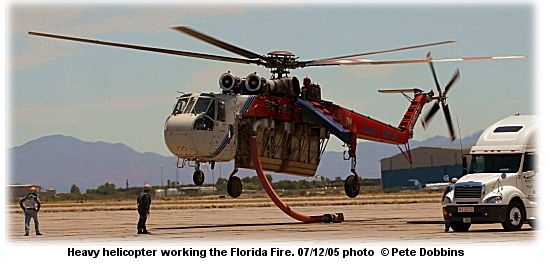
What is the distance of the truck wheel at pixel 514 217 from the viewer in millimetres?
23922

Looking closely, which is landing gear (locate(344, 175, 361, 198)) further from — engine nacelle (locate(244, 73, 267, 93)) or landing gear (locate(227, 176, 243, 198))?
engine nacelle (locate(244, 73, 267, 93))

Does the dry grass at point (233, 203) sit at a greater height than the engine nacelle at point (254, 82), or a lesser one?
lesser

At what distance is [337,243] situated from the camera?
20984 millimetres

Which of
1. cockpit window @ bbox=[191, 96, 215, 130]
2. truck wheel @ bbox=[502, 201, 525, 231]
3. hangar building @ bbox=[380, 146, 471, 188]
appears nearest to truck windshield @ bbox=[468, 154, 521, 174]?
truck wheel @ bbox=[502, 201, 525, 231]

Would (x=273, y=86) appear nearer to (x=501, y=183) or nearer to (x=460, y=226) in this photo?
(x=460, y=226)

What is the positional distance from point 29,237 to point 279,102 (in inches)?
433

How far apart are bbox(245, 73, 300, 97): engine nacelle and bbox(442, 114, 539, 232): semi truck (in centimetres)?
877

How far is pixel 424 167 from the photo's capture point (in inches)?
5010

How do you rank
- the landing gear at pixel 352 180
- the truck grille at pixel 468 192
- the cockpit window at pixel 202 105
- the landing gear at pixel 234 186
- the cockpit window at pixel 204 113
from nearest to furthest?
the truck grille at pixel 468 192
the cockpit window at pixel 204 113
the cockpit window at pixel 202 105
the landing gear at pixel 234 186
the landing gear at pixel 352 180

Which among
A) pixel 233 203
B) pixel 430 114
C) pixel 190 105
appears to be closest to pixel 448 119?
pixel 430 114

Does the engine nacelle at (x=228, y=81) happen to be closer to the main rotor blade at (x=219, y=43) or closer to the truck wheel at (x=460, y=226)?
the main rotor blade at (x=219, y=43)

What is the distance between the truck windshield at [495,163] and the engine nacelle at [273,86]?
8.83m

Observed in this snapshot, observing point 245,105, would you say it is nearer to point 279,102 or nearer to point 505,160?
point 279,102

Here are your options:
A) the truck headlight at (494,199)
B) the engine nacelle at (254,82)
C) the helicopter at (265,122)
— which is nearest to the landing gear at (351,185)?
the helicopter at (265,122)
